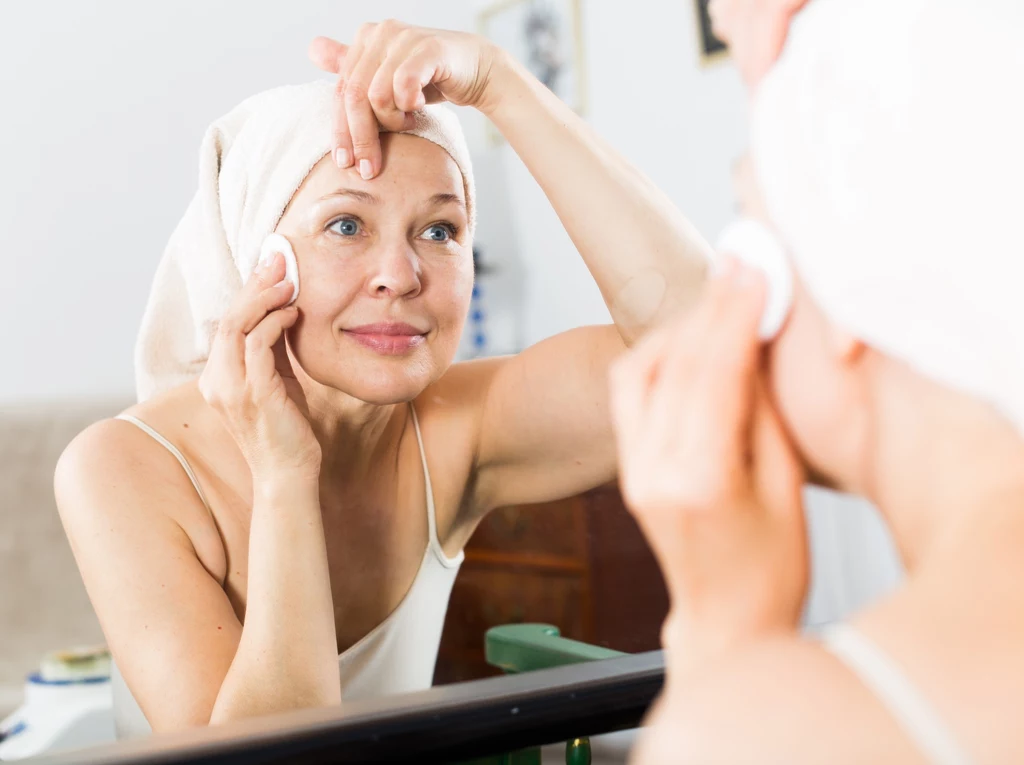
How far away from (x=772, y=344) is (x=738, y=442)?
40 mm

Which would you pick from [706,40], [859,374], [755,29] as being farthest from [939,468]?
[706,40]

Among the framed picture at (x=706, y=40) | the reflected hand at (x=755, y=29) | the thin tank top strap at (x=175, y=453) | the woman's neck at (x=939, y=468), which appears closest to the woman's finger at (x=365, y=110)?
the thin tank top strap at (x=175, y=453)

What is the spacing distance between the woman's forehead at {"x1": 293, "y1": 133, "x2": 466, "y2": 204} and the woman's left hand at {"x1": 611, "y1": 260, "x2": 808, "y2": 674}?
0.49 metres

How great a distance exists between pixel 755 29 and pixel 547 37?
1.67 meters

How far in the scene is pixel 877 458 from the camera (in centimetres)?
29

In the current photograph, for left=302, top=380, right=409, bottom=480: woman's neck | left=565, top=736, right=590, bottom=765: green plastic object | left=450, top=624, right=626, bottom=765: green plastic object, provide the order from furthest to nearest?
left=302, top=380, right=409, bottom=480: woman's neck < left=450, top=624, right=626, bottom=765: green plastic object < left=565, top=736, right=590, bottom=765: green plastic object

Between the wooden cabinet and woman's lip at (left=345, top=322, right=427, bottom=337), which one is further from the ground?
woman's lip at (left=345, top=322, right=427, bottom=337)

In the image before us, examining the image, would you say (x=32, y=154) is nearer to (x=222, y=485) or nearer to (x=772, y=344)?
(x=222, y=485)

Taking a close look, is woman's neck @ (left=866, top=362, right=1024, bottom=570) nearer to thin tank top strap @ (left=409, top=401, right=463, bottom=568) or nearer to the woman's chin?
the woman's chin

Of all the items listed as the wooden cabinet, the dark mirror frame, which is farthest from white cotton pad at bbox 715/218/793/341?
the wooden cabinet

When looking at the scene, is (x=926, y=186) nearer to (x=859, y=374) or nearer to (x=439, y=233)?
(x=859, y=374)

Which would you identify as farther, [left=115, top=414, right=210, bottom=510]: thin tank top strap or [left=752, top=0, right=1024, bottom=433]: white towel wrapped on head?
[left=115, top=414, right=210, bottom=510]: thin tank top strap

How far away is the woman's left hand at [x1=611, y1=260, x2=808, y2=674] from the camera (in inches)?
10.8

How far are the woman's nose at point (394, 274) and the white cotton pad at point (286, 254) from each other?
58 millimetres
